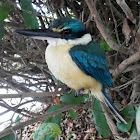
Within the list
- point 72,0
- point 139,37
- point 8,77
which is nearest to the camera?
point 139,37

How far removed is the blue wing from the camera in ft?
4.60

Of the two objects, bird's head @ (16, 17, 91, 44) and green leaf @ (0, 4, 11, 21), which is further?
green leaf @ (0, 4, 11, 21)

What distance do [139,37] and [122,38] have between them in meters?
1.26

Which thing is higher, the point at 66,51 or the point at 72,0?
the point at 72,0

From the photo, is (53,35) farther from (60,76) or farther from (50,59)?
(60,76)

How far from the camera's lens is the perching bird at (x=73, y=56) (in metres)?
1.37

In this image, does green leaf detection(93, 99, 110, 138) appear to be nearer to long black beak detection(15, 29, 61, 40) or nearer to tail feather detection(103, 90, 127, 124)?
tail feather detection(103, 90, 127, 124)

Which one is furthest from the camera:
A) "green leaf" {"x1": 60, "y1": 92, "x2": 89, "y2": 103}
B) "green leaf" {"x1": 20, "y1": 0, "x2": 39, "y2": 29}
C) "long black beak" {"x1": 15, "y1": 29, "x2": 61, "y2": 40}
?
"green leaf" {"x1": 60, "y1": 92, "x2": 89, "y2": 103}

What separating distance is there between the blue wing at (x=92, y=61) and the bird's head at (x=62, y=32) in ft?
0.29

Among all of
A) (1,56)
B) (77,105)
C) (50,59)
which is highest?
(1,56)

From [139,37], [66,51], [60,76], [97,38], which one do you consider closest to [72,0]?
[97,38]

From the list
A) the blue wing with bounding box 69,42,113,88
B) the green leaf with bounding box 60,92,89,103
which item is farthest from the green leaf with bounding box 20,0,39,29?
the green leaf with bounding box 60,92,89,103

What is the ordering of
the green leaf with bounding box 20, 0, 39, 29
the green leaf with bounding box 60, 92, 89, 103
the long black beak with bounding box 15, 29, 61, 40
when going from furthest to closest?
the green leaf with bounding box 60, 92, 89, 103
the green leaf with bounding box 20, 0, 39, 29
the long black beak with bounding box 15, 29, 61, 40

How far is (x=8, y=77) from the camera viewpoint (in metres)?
2.17
